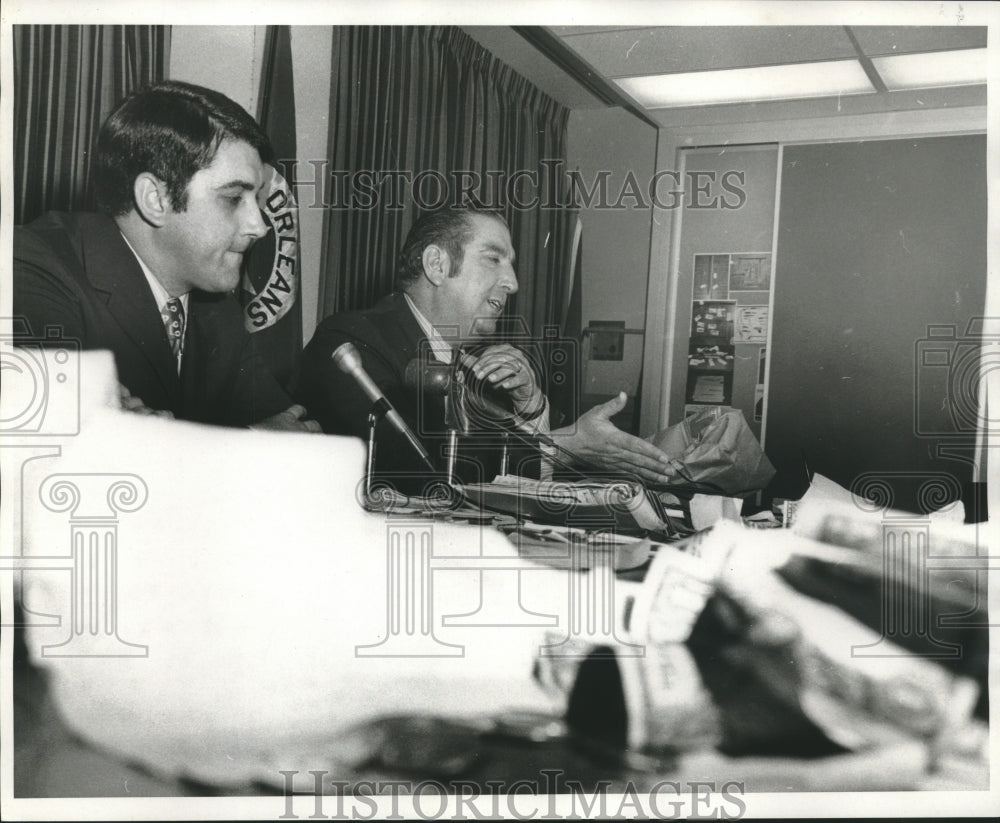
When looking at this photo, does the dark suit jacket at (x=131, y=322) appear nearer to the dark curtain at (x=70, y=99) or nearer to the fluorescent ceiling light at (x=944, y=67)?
the dark curtain at (x=70, y=99)

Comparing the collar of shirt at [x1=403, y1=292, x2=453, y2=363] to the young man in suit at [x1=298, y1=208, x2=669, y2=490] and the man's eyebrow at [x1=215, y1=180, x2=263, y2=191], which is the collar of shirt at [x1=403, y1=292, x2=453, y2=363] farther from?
the man's eyebrow at [x1=215, y1=180, x2=263, y2=191]

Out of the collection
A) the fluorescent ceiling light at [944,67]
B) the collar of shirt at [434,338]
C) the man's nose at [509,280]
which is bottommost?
the collar of shirt at [434,338]

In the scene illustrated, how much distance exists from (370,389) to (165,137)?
793mm

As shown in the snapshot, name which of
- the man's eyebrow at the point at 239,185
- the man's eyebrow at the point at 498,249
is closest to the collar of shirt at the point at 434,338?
the man's eyebrow at the point at 498,249

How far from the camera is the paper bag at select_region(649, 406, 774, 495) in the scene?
2.45 meters

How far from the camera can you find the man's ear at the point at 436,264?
2461 millimetres

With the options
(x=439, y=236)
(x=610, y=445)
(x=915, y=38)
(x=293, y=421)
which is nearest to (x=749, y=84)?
(x=915, y=38)

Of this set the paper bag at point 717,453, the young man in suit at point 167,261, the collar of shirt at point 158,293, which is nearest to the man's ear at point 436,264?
the young man in suit at point 167,261

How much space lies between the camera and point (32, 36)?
2.41 m

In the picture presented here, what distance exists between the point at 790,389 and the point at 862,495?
32 centimetres

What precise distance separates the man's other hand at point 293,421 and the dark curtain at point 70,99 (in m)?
0.69

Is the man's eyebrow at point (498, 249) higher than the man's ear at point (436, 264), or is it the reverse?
the man's eyebrow at point (498, 249)

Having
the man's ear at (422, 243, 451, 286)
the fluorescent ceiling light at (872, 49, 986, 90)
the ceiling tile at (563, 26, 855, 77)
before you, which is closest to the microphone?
the man's ear at (422, 243, 451, 286)

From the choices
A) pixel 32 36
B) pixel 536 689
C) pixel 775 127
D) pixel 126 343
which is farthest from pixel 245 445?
pixel 775 127
